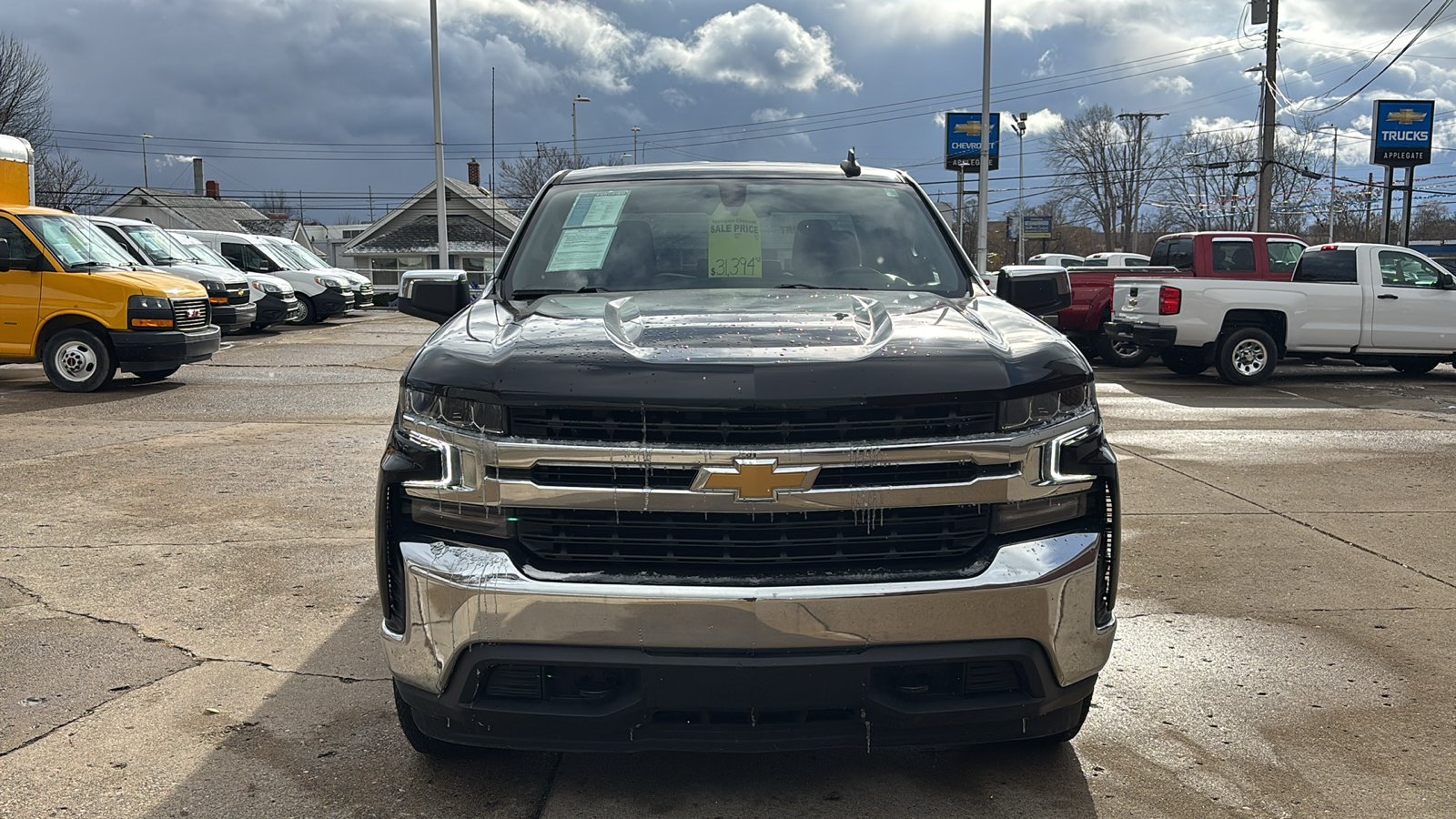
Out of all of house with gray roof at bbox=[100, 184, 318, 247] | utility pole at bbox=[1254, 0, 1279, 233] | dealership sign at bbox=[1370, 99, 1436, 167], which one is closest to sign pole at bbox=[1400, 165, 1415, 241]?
dealership sign at bbox=[1370, 99, 1436, 167]

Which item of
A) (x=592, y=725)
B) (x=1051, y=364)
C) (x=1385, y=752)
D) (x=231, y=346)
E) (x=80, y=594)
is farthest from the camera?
(x=231, y=346)

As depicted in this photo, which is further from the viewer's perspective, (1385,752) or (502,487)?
(1385,752)

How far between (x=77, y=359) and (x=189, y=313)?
126 cm

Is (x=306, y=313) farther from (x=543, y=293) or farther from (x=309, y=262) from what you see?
(x=543, y=293)

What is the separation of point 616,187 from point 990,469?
234cm

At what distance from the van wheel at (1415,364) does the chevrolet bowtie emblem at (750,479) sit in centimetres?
1574

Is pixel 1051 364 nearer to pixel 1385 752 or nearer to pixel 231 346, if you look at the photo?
pixel 1385 752

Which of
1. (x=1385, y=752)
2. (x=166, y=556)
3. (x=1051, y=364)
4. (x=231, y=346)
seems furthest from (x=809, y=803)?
(x=231, y=346)

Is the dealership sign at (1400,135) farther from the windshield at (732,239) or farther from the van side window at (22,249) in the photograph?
the windshield at (732,239)

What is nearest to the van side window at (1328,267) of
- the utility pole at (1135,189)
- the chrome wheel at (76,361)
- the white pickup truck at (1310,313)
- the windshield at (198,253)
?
the white pickup truck at (1310,313)

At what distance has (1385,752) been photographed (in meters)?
3.64

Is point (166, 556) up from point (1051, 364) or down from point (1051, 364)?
down

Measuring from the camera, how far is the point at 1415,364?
16.5 m

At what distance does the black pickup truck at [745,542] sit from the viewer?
8.93 feet
